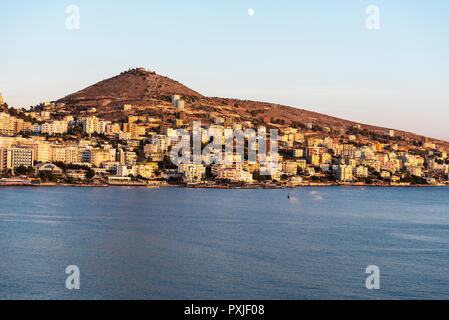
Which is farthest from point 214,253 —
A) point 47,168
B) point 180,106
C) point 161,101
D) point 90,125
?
point 161,101

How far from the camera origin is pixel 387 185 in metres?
49.8

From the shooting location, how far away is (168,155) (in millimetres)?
42438

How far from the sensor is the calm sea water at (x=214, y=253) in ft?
28.9

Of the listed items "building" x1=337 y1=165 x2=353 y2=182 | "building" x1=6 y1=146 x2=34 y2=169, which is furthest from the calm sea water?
"building" x1=337 y1=165 x2=353 y2=182

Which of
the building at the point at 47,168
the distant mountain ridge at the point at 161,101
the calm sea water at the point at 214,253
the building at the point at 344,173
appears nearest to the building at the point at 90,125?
the distant mountain ridge at the point at 161,101

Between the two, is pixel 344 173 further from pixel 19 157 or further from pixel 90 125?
pixel 19 157

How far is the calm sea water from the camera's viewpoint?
8812 mm

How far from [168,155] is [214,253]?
31.2 meters

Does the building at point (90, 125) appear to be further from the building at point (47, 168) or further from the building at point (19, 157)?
the building at point (47, 168)

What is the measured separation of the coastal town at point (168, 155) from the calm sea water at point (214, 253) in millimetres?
15893

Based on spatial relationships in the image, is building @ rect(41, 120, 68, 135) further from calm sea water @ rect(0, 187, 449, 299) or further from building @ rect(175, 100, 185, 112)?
calm sea water @ rect(0, 187, 449, 299)

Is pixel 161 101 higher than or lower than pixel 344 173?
higher
